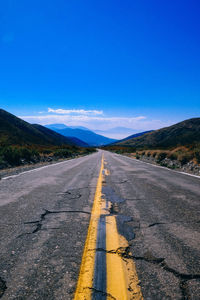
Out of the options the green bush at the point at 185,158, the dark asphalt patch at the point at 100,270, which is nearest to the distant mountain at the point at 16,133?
the green bush at the point at 185,158

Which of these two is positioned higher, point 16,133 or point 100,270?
point 16,133

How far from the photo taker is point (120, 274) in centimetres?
177

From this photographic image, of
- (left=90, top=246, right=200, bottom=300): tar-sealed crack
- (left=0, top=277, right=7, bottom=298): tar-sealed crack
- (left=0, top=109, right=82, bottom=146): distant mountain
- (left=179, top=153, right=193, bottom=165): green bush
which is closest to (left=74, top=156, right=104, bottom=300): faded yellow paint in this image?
(left=90, top=246, right=200, bottom=300): tar-sealed crack

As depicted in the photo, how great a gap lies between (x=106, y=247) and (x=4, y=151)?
13.2m

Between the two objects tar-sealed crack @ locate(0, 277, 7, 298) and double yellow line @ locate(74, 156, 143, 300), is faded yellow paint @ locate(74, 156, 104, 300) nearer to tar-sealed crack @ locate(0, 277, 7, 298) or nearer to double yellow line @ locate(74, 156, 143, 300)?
double yellow line @ locate(74, 156, 143, 300)

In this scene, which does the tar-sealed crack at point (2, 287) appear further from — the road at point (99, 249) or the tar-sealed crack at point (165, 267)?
the tar-sealed crack at point (165, 267)

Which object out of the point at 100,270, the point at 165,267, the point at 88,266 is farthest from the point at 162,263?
the point at 88,266

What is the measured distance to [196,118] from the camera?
422 ft

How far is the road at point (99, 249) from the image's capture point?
1580 mm

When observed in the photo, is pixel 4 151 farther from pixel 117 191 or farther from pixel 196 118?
pixel 196 118

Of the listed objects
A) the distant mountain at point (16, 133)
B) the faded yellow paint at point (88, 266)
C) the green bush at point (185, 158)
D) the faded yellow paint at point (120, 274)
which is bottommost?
the faded yellow paint at point (88, 266)

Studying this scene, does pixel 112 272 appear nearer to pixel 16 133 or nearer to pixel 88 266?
pixel 88 266

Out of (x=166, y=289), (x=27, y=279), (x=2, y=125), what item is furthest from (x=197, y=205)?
(x=2, y=125)

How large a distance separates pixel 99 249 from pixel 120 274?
516 millimetres
